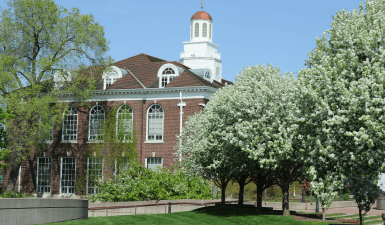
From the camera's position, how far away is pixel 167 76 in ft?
153

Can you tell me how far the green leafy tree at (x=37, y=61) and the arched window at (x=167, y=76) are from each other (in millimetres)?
6484

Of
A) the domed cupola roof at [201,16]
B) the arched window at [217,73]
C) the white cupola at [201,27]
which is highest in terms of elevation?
the domed cupola roof at [201,16]

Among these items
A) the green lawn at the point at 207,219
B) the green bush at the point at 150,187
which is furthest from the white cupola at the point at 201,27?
the green lawn at the point at 207,219

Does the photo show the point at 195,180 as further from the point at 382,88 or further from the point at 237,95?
the point at 382,88

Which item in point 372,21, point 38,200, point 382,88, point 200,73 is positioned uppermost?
point 200,73

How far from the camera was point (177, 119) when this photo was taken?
4447 centimetres

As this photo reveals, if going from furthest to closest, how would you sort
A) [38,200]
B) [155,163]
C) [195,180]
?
[155,163]
[195,180]
[38,200]

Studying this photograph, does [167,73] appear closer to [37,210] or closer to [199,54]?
[199,54]

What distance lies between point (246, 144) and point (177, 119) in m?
21.0

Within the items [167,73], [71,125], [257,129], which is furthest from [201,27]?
[257,129]

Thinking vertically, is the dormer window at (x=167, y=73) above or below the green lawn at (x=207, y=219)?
above

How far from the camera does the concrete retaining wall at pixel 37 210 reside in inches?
664

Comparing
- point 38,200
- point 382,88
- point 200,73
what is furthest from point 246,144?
point 200,73

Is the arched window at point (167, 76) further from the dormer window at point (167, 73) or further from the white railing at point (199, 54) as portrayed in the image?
the white railing at point (199, 54)
